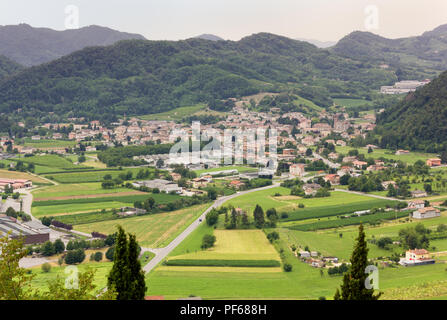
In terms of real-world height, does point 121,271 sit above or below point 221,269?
above

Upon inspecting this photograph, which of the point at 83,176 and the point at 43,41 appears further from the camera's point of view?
the point at 43,41

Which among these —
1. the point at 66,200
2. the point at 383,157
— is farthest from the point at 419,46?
the point at 66,200

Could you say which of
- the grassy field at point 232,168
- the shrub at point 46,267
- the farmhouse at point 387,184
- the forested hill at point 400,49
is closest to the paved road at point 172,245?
the shrub at point 46,267

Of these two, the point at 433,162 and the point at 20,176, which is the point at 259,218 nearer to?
the point at 433,162

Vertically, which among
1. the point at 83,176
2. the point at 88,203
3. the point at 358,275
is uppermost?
the point at 358,275

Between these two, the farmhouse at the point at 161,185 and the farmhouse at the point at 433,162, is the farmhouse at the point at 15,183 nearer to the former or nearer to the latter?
the farmhouse at the point at 161,185

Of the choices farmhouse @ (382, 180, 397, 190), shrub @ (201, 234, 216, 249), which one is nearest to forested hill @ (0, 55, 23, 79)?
farmhouse @ (382, 180, 397, 190)

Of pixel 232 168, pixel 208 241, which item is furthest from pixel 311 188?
pixel 208 241
